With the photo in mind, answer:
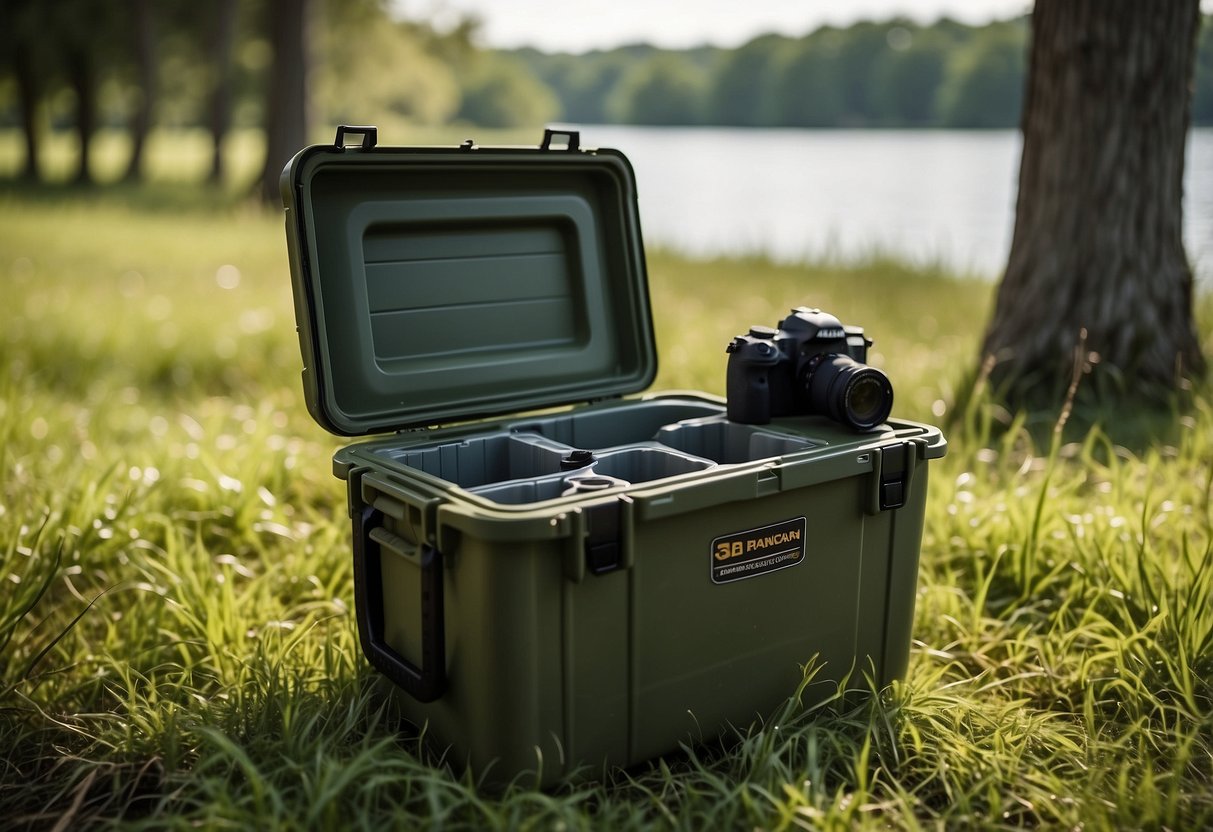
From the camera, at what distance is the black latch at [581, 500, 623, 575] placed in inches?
74.0

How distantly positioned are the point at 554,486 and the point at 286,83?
1188 centimetres

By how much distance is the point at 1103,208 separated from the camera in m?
4.47

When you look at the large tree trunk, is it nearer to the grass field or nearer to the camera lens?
the grass field

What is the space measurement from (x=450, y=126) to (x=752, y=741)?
43.4 metres

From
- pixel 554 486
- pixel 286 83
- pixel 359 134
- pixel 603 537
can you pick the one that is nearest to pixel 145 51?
pixel 286 83

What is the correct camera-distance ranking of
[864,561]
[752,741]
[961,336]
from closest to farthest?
[752,741] < [864,561] < [961,336]

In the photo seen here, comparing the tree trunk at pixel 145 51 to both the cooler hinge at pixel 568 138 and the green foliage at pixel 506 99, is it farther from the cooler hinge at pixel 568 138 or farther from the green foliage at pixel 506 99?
the green foliage at pixel 506 99

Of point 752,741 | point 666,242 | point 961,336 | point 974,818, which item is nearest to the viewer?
point 974,818

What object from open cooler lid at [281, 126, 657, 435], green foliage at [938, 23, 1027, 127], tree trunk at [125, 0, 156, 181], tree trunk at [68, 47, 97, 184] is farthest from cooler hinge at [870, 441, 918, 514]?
tree trunk at [68, 47, 97, 184]

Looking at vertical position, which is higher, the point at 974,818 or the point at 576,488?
the point at 576,488

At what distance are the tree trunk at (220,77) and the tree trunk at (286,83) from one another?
6.20m

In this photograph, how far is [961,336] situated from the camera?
6.31 m

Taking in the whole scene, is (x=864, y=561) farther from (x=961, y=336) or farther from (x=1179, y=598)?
(x=961, y=336)

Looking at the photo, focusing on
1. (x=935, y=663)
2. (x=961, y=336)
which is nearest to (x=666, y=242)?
(x=961, y=336)
